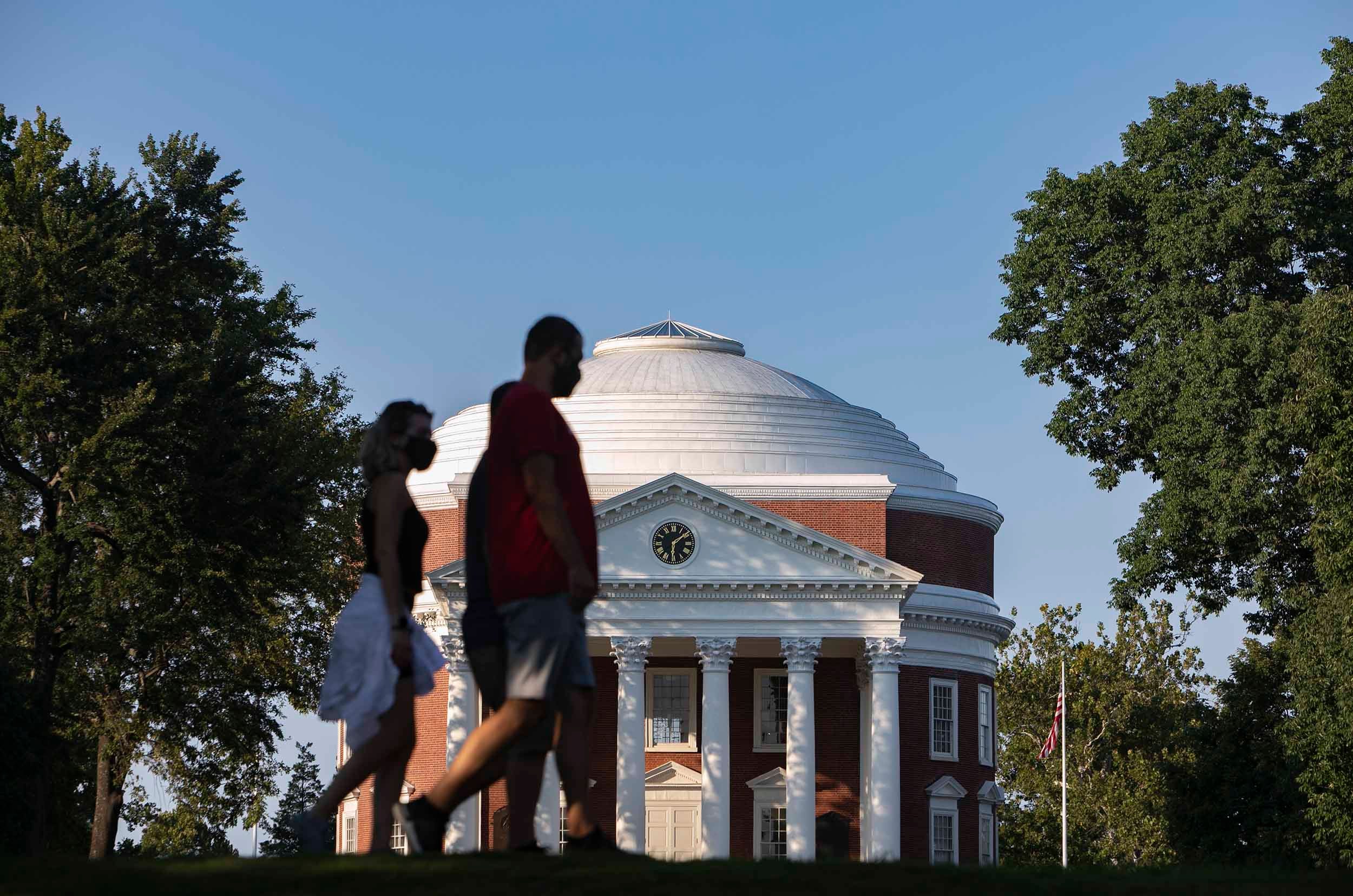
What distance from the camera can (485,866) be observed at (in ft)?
35.8

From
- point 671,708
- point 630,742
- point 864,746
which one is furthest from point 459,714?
point 864,746

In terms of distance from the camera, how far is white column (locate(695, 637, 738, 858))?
5709cm

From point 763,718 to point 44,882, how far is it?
53159 millimetres

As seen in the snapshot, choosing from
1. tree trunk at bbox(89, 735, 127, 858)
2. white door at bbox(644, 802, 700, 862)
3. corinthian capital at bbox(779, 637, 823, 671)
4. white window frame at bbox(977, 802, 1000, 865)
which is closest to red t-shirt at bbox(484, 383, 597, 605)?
tree trunk at bbox(89, 735, 127, 858)

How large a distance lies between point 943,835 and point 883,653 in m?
8.93

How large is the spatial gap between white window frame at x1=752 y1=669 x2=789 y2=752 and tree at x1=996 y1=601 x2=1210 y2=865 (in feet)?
76.1

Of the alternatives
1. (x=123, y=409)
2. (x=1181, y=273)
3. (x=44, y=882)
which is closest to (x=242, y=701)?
(x=123, y=409)

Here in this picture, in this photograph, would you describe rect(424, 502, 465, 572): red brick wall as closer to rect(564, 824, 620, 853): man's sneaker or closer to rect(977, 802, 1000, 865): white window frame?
rect(977, 802, 1000, 865): white window frame

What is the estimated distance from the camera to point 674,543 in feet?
194

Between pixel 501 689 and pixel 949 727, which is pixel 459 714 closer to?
pixel 949 727

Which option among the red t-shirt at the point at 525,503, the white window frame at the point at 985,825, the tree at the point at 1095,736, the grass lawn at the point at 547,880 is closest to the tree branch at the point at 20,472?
the grass lawn at the point at 547,880

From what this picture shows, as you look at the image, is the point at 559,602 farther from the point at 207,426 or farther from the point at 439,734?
the point at 439,734

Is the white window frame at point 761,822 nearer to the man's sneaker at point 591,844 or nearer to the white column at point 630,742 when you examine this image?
the white column at point 630,742

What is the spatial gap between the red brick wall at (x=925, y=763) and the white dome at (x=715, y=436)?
6.51 m
